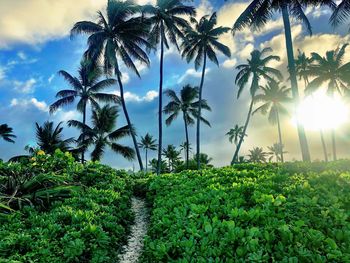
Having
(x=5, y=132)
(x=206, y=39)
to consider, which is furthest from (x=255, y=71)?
(x=5, y=132)

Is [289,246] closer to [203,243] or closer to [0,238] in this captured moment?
[203,243]

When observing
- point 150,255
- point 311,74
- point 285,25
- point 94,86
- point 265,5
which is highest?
point 311,74

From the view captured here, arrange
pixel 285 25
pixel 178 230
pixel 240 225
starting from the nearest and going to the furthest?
pixel 240 225, pixel 178 230, pixel 285 25

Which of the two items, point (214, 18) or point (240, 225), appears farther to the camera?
point (214, 18)

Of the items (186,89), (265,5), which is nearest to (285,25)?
(265,5)

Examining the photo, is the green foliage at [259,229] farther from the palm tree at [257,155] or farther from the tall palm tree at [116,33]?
the palm tree at [257,155]

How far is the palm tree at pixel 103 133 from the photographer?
34.0m

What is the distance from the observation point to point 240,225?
5.67 m

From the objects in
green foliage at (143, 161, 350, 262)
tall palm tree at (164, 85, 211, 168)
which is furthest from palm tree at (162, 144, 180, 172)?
green foliage at (143, 161, 350, 262)

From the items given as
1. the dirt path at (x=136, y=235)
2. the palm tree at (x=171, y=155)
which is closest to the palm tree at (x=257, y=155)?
the palm tree at (x=171, y=155)

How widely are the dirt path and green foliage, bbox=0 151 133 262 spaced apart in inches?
7.4

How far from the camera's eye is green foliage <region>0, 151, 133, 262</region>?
6.08 m

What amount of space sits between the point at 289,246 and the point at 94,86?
32376 mm

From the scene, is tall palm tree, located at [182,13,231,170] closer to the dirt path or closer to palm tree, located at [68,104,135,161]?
palm tree, located at [68,104,135,161]
